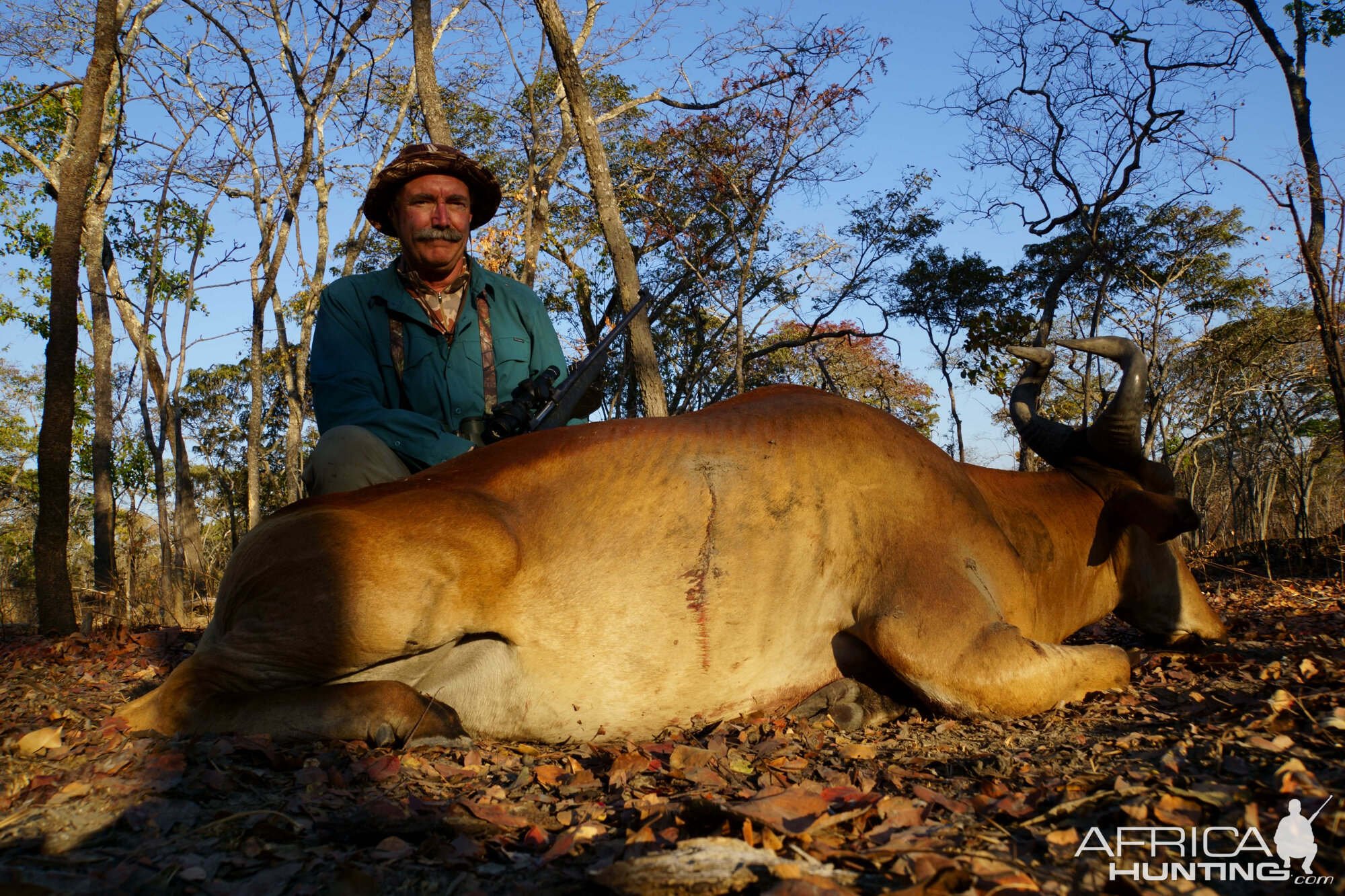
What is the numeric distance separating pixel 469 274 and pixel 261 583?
2.58 metres

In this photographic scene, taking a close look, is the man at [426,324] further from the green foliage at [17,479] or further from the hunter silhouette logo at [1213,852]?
the green foliage at [17,479]

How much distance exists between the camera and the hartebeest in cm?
320

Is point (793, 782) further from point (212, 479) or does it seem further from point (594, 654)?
point (212, 479)

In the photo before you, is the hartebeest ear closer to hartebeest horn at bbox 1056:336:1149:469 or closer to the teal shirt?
hartebeest horn at bbox 1056:336:1149:469

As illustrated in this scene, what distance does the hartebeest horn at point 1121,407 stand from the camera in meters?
4.20

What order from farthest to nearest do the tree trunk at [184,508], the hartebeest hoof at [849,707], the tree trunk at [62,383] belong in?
1. the tree trunk at [184,508]
2. the tree trunk at [62,383]
3. the hartebeest hoof at [849,707]

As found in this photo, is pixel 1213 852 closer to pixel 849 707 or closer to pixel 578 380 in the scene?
pixel 849 707

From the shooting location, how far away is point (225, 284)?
72.8ft

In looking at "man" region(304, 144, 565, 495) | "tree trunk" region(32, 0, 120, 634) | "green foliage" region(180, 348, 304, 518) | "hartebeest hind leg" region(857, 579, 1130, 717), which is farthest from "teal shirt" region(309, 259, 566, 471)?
"green foliage" region(180, 348, 304, 518)

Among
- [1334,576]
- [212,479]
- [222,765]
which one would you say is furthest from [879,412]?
[212,479]

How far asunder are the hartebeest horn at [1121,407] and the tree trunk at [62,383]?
6957 mm

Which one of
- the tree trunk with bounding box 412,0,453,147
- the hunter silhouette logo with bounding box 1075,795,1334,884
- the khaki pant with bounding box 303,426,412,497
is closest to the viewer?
the hunter silhouette logo with bounding box 1075,795,1334,884

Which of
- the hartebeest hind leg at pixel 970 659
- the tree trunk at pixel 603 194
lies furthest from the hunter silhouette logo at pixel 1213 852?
the tree trunk at pixel 603 194

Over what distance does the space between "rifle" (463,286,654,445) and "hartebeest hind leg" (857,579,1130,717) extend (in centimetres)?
193
